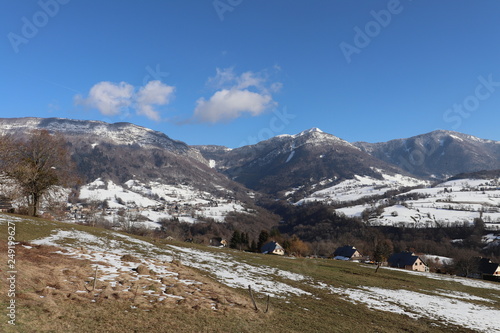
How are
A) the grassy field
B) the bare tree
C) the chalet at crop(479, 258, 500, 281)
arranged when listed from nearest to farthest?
the grassy field → the bare tree → the chalet at crop(479, 258, 500, 281)

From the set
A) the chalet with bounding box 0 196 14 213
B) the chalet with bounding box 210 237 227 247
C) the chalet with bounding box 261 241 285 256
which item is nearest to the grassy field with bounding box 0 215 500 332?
the chalet with bounding box 0 196 14 213

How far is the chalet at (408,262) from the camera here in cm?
10750

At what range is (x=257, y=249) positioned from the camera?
13462 cm

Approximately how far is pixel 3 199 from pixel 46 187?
995cm

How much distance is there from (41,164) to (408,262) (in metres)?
118

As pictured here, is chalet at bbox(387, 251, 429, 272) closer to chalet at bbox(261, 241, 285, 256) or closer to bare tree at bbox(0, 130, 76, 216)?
chalet at bbox(261, 241, 285, 256)

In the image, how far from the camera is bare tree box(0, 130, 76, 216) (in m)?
39.9

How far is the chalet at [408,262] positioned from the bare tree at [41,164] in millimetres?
111739

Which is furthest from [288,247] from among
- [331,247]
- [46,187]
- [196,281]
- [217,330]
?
[217,330]

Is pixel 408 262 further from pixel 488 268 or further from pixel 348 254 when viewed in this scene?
pixel 488 268

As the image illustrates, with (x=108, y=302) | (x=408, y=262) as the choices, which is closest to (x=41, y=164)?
(x=108, y=302)

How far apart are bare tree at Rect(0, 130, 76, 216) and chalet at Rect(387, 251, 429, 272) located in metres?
112

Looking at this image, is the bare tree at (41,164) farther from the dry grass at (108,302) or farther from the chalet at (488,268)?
the chalet at (488,268)

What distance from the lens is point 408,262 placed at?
356ft
